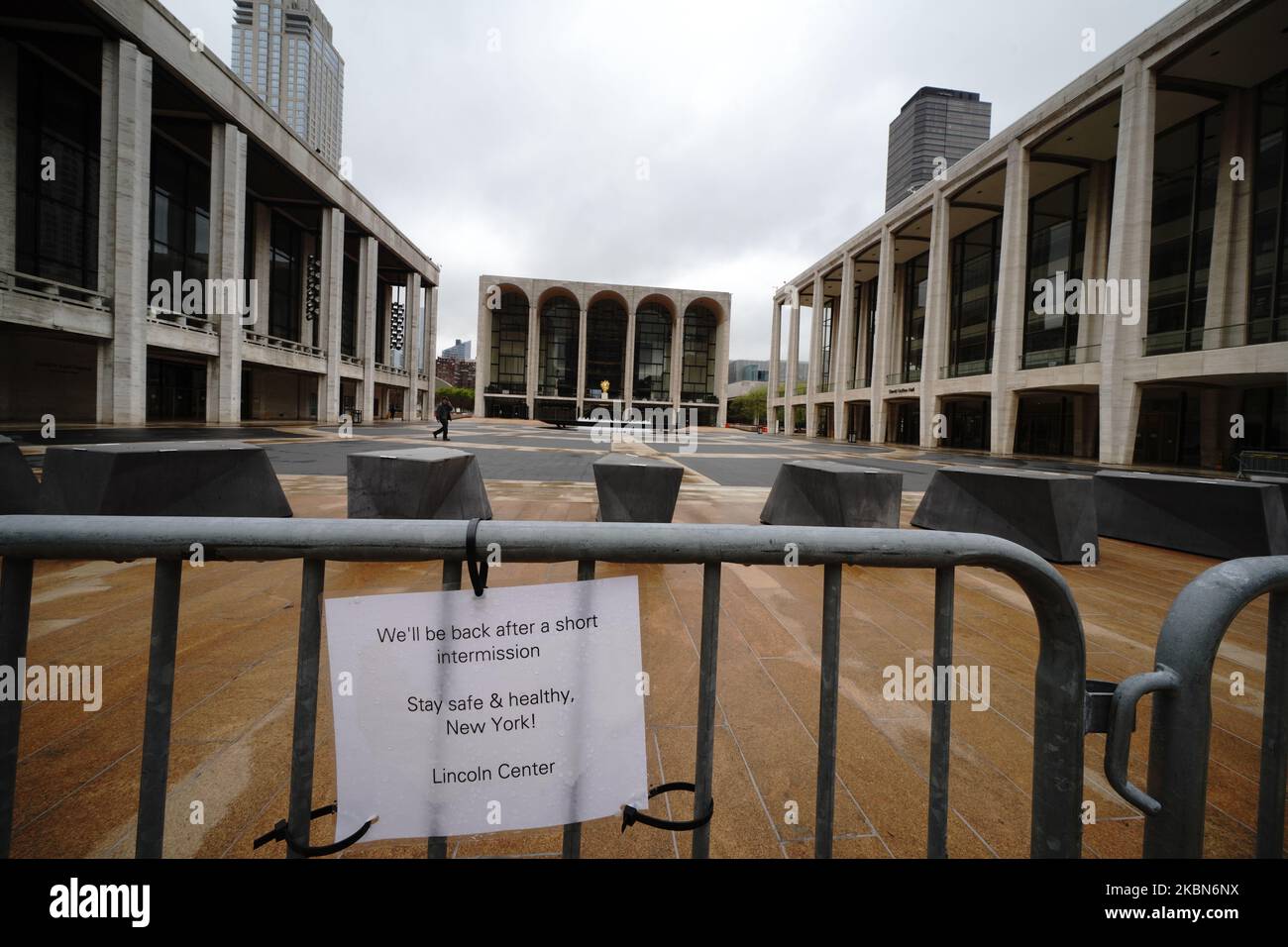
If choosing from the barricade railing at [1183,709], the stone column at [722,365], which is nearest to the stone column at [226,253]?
the barricade railing at [1183,709]

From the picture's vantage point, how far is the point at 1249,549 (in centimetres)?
610

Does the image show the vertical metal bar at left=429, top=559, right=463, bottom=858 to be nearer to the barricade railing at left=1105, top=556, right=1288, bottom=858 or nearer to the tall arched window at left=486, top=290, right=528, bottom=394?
the barricade railing at left=1105, top=556, right=1288, bottom=858

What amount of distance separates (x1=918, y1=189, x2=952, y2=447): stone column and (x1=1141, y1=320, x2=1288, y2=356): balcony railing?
12.2 meters

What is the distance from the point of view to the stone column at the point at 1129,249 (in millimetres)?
22625

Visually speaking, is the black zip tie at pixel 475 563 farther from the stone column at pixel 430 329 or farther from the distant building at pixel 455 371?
the distant building at pixel 455 371

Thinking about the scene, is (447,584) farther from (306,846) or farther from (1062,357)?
(1062,357)

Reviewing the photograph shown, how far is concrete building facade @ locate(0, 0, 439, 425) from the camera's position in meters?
22.0

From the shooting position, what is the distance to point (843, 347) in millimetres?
51594

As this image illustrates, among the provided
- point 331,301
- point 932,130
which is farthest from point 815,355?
point 932,130

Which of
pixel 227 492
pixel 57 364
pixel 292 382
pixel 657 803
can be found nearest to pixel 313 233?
pixel 292 382

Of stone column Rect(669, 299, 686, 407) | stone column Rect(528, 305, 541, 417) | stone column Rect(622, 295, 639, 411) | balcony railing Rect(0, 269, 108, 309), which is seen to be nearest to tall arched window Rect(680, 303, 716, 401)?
stone column Rect(669, 299, 686, 407)

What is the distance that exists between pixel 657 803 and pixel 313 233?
52909 millimetres
